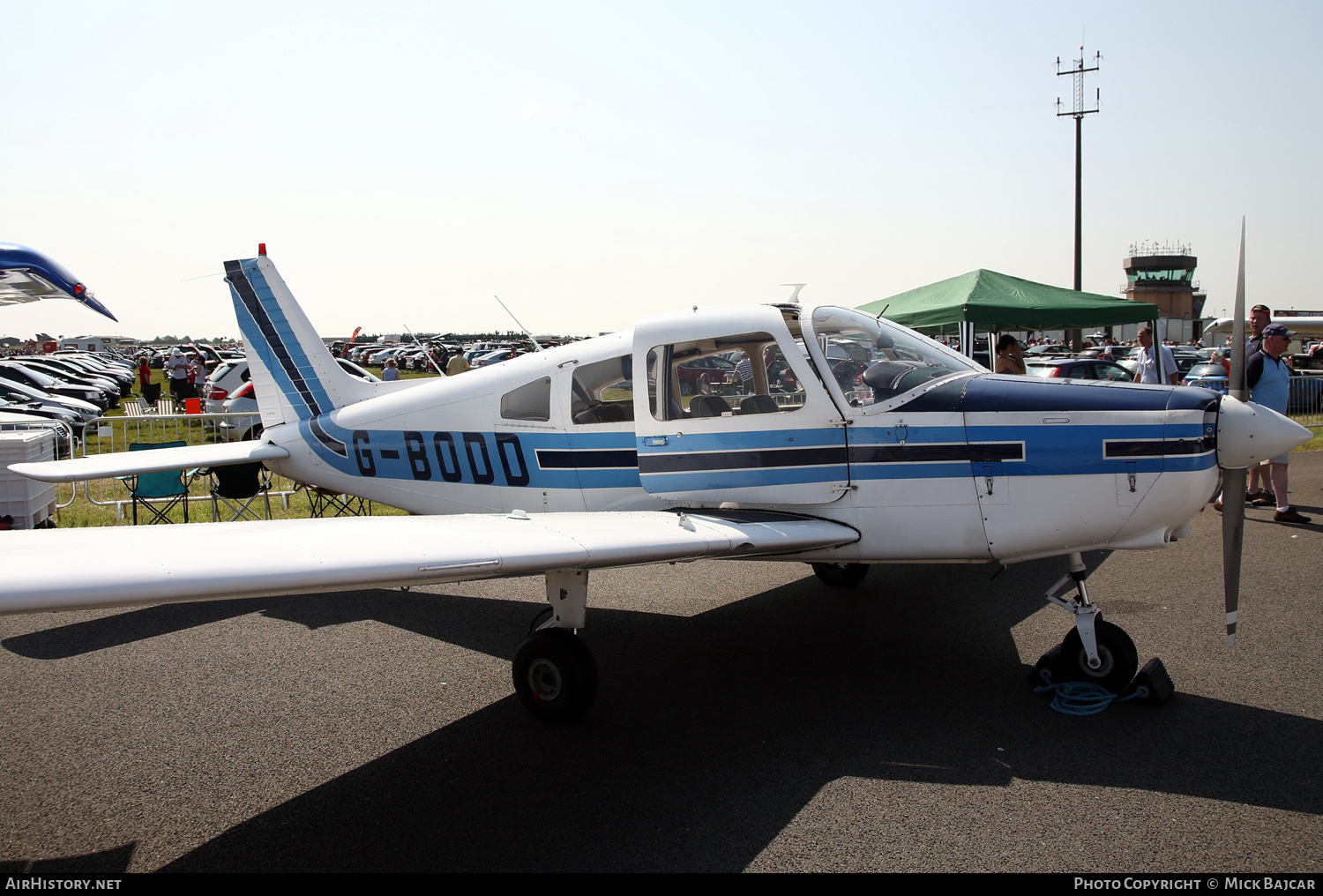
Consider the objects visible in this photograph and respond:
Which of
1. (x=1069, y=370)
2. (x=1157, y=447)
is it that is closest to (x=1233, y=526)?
(x=1157, y=447)

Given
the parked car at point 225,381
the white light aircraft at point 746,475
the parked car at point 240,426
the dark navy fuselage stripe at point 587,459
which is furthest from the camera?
the parked car at point 225,381

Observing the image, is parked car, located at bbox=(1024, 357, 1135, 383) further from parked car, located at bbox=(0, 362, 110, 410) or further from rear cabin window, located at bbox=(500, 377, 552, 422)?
parked car, located at bbox=(0, 362, 110, 410)

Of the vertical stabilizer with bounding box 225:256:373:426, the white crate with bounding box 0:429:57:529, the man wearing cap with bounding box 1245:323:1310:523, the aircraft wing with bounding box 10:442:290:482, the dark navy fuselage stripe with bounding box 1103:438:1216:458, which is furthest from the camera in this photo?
the man wearing cap with bounding box 1245:323:1310:523

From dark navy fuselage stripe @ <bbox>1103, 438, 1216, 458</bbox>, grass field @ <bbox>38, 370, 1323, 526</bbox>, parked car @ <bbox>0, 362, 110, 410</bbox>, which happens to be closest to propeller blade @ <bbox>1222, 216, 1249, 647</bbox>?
dark navy fuselage stripe @ <bbox>1103, 438, 1216, 458</bbox>

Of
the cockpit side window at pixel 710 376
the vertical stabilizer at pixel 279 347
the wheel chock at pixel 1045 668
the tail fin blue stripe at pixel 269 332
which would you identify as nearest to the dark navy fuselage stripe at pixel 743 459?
the cockpit side window at pixel 710 376

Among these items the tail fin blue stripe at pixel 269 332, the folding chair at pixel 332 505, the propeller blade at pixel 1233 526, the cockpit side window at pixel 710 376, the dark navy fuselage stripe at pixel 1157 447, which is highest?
the tail fin blue stripe at pixel 269 332

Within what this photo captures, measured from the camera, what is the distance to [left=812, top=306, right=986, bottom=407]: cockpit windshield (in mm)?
4785

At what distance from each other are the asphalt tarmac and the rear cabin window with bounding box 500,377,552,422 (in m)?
1.54

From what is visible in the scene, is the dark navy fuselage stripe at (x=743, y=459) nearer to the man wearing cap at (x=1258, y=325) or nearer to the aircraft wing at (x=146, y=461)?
the aircraft wing at (x=146, y=461)

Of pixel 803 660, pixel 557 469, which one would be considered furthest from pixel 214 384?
pixel 803 660

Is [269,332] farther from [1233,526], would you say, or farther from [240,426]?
[1233,526]

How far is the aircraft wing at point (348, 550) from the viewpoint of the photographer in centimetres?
301

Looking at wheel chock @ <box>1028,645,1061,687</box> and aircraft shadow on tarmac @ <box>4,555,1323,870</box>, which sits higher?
wheel chock @ <box>1028,645,1061,687</box>

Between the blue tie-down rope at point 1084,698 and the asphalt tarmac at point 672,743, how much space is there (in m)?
0.10
